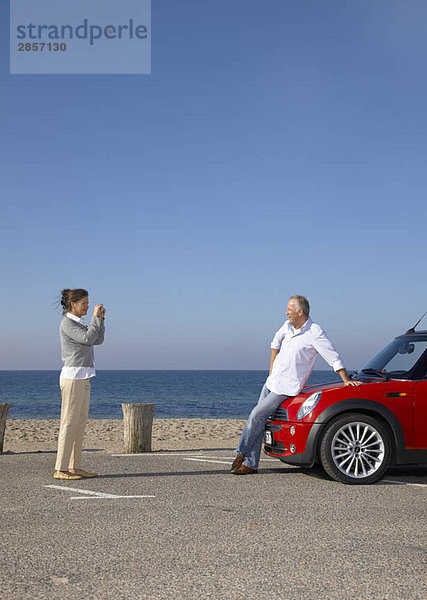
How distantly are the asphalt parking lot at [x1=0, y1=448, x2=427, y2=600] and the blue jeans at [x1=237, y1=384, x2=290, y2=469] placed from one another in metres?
0.31

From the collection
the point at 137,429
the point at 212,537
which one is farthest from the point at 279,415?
the point at 137,429

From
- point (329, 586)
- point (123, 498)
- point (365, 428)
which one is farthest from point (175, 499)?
point (329, 586)

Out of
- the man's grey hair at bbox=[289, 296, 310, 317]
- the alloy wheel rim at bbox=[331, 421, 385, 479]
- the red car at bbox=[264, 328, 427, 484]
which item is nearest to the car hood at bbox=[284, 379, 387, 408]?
the red car at bbox=[264, 328, 427, 484]

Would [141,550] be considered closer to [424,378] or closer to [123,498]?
[123,498]

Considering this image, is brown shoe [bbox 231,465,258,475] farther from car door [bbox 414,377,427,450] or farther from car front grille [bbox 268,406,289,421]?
car door [bbox 414,377,427,450]

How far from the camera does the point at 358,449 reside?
709 cm

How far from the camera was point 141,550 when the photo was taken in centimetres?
432

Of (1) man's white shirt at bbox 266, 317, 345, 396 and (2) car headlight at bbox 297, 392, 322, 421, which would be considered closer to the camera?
(2) car headlight at bbox 297, 392, 322, 421

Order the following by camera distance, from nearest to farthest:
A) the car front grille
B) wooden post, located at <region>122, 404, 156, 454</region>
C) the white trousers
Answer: the white trousers < the car front grille < wooden post, located at <region>122, 404, 156, 454</region>

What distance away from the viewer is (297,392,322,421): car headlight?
7.21 metres

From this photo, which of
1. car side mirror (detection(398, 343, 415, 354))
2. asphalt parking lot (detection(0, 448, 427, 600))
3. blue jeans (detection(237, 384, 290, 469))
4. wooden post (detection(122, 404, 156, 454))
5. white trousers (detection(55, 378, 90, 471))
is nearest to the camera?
asphalt parking lot (detection(0, 448, 427, 600))

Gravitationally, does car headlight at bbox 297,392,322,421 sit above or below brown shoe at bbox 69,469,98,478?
above

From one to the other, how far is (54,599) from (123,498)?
2825 millimetres

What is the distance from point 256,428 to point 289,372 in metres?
0.75
